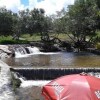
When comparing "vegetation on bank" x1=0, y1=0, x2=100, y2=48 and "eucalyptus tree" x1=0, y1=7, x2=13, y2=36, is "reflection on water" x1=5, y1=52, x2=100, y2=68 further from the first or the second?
"eucalyptus tree" x1=0, y1=7, x2=13, y2=36

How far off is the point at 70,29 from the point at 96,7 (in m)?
4.08

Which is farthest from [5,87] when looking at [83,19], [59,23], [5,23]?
[5,23]

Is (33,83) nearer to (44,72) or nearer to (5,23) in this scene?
(44,72)

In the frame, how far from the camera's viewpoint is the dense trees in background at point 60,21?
35.2m

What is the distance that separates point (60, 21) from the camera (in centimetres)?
A: 3747

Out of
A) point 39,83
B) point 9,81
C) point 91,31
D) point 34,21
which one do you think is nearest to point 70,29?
point 91,31

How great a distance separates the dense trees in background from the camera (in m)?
35.2

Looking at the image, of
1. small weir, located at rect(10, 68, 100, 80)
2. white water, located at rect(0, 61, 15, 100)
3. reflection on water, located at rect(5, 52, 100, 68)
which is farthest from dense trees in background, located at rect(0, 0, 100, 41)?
white water, located at rect(0, 61, 15, 100)

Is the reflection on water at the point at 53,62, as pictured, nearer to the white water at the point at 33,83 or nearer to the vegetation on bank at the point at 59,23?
the white water at the point at 33,83

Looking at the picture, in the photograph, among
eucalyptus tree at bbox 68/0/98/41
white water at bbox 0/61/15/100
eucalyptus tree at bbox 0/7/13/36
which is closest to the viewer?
white water at bbox 0/61/15/100

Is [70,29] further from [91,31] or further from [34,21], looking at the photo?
[34,21]

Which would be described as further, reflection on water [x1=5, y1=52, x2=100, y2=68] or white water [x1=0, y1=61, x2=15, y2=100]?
reflection on water [x1=5, y1=52, x2=100, y2=68]

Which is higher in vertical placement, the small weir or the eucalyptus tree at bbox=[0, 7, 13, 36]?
the eucalyptus tree at bbox=[0, 7, 13, 36]

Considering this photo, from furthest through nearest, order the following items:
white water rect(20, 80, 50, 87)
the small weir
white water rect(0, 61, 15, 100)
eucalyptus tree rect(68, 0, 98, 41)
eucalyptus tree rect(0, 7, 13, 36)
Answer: eucalyptus tree rect(0, 7, 13, 36)
eucalyptus tree rect(68, 0, 98, 41)
the small weir
white water rect(20, 80, 50, 87)
white water rect(0, 61, 15, 100)
